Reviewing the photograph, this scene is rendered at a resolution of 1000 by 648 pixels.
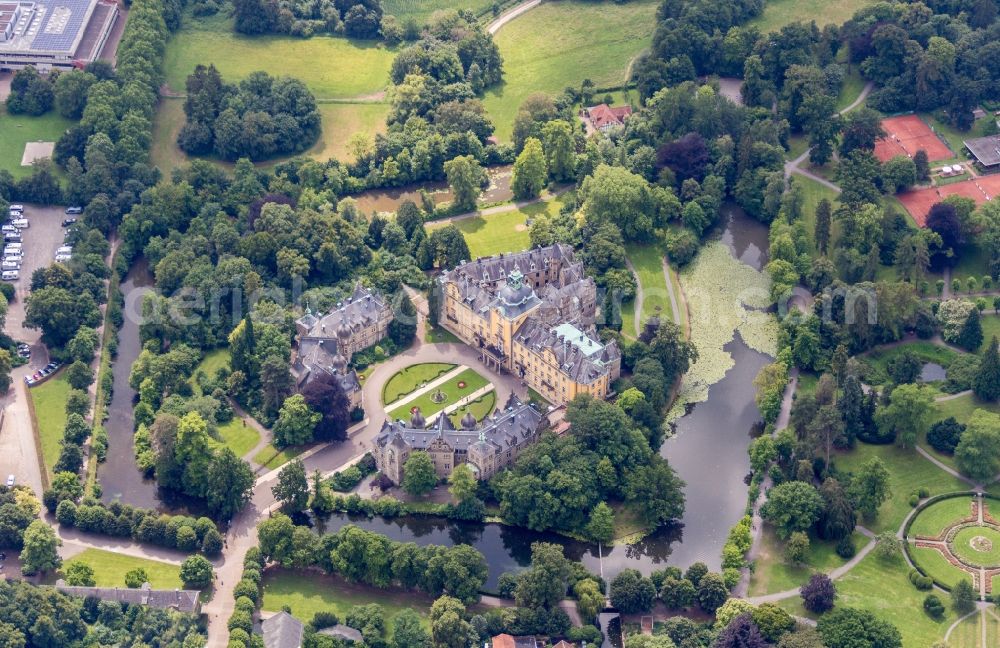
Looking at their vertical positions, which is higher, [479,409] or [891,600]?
[479,409]

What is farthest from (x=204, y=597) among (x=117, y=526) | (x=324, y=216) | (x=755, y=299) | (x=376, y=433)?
(x=755, y=299)

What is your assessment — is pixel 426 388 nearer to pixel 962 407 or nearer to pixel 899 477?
pixel 899 477

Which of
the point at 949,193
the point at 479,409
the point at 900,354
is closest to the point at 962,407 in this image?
the point at 900,354

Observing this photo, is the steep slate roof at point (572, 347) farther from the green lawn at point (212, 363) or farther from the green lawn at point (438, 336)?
the green lawn at point (212, 363)

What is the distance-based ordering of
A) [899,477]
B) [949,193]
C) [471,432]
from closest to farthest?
[471,432] < [899,477] < [949,193]

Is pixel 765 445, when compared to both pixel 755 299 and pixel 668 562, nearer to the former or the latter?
pixel 668 562

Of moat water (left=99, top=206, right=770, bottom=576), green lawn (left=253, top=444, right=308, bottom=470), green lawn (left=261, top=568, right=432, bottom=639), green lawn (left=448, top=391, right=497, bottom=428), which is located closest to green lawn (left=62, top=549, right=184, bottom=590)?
moat water (left=99, top=206, right=770, bottom=576)

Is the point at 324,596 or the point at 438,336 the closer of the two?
the point at 324,596

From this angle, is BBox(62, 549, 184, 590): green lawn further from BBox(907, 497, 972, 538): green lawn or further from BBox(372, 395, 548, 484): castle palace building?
BBox(907, 497, 972, 538): green lawn

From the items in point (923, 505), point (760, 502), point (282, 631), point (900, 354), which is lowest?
point (760, 502)
